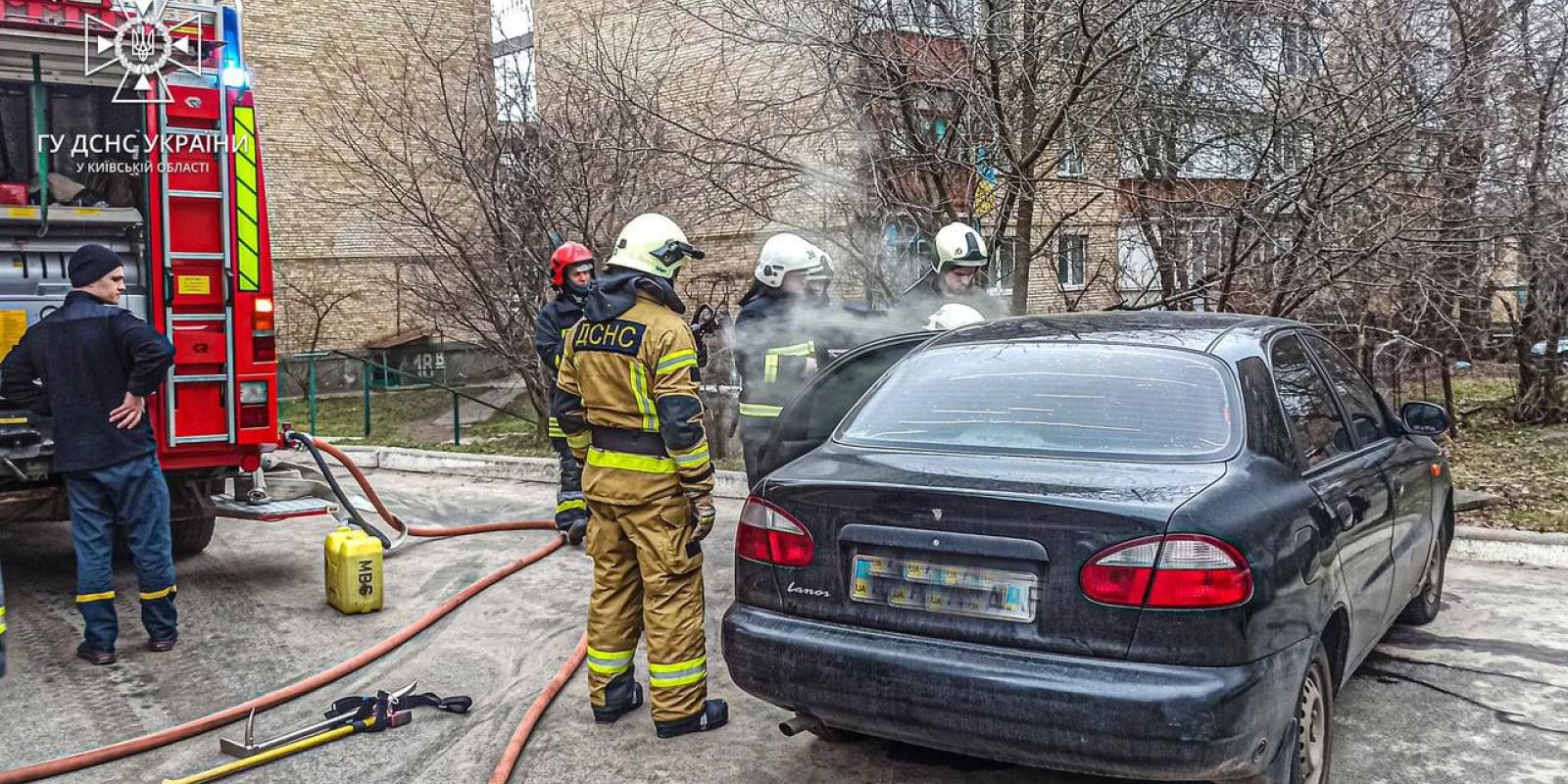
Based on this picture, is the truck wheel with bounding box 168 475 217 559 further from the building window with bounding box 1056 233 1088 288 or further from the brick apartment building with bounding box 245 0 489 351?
the brick apartment building with bounding box 245 0 489 351

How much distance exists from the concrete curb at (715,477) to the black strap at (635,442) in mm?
3702

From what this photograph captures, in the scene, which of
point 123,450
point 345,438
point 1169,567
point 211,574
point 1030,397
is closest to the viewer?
point 1169,567

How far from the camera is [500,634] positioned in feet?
18.5

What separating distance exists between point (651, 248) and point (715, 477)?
198 inches

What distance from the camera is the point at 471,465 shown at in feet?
35.4

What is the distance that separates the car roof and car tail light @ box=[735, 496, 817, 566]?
1022 mm

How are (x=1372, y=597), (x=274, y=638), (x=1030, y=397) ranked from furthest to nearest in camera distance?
1. (x=274, y=638)
2. (x=1372, y=597)
3. (x=1030, y=397)

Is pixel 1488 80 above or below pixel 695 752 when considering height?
above

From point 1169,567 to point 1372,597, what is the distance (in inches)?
58.3

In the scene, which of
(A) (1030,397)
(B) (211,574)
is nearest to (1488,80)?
(A) (1030,397)

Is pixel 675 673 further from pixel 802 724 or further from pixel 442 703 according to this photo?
pixel 442 703

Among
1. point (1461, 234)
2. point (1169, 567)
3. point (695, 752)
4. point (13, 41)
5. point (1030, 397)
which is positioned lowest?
point (695, 752)

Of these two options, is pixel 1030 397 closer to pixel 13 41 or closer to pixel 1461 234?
pixel 13 41

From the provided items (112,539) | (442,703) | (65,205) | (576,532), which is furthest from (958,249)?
(65,205)
